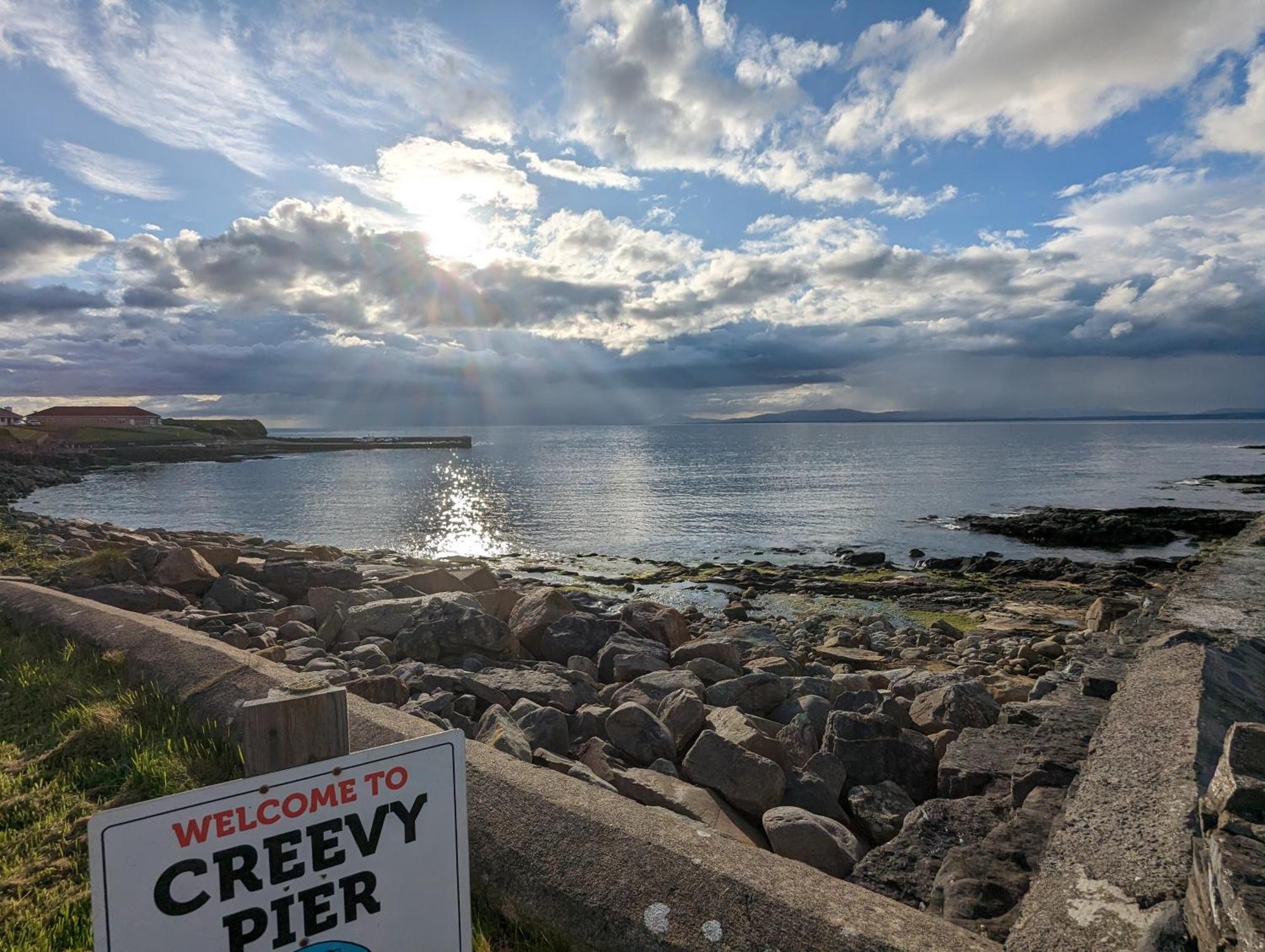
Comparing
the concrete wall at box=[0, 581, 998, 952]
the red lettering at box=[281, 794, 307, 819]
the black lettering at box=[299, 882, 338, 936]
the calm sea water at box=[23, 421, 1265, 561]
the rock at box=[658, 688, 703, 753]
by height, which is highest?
the red lettering at box=[281, 794, 307, 819]

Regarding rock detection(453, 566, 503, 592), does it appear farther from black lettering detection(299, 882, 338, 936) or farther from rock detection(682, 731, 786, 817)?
black lettering detection(299, 882, 338, 936)

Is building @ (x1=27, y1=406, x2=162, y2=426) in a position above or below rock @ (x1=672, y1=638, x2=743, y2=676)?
above

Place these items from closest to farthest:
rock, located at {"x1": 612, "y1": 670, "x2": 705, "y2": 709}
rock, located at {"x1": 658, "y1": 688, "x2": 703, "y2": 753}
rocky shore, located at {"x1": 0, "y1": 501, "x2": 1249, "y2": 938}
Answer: rocky shore, located at {"x1": 0, "y1": 501, "x2": 1249, "y2": 938} < rock, located at {"x1": 658, "y1": 688, "x2": 703, "y2": 753} < rock, located at {"x1": 612, "y1": 670, "x2": 705, "y2": 709}

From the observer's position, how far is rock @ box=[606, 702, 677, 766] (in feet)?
20.6

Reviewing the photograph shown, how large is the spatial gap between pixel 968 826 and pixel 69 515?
4668 cm

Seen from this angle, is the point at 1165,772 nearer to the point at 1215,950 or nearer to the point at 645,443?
the point at 1215,950

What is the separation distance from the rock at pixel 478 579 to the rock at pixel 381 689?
23.2 feet

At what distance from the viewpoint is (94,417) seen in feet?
380

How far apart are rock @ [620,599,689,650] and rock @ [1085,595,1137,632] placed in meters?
8.41

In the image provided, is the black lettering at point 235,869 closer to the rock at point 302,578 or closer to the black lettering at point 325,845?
the black lettering at point 325,845

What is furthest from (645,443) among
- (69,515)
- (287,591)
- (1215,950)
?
(1215,950)

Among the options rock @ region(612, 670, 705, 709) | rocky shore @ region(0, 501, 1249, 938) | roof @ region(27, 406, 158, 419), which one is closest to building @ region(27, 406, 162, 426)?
roof @ region(27, 406, 158, 419)

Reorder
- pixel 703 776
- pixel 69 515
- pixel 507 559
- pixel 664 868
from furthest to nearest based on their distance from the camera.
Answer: pixel 69 515 → pixel 507 559 → pixel 703 776 → pixel 664 868

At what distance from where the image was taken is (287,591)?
13.5m
